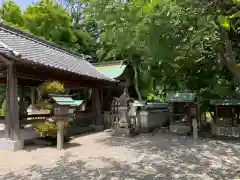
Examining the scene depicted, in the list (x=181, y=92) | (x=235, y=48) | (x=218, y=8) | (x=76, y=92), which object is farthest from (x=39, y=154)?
(x=76, y=92)

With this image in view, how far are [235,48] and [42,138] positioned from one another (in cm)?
896

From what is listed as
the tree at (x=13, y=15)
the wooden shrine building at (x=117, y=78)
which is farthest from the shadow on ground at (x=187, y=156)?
the tree at (x=13, y=15)

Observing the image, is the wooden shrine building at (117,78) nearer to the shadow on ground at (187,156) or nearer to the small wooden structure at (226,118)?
the shadow on ground at (187,156)

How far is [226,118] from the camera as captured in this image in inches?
Result: 412

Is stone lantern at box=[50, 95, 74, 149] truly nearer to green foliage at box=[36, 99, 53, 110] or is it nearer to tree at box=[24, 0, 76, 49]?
green foliage at box=[36, 99, 53, 110]

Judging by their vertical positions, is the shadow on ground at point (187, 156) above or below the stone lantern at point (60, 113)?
below

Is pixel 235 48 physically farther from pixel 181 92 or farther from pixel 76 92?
pixel 76 92

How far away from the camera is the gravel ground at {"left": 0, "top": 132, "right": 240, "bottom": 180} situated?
5.12 meters

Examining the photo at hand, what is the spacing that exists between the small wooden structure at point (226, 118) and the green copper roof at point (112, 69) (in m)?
6.68

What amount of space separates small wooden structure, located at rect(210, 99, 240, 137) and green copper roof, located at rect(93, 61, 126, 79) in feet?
21.9

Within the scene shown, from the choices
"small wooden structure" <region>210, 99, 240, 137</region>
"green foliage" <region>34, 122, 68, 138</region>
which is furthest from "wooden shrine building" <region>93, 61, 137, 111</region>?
"green foliage" <region>34, 122, 68, 138</region>

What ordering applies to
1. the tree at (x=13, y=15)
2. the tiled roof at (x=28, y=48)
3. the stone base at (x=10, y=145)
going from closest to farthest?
the stone base at (x=10, y=145) → the tiled roof at (x=28, y=48) → the tree at (x=13, y=15)

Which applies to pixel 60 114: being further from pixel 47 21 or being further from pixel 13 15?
pixel 13 15

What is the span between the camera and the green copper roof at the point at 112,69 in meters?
15.2
